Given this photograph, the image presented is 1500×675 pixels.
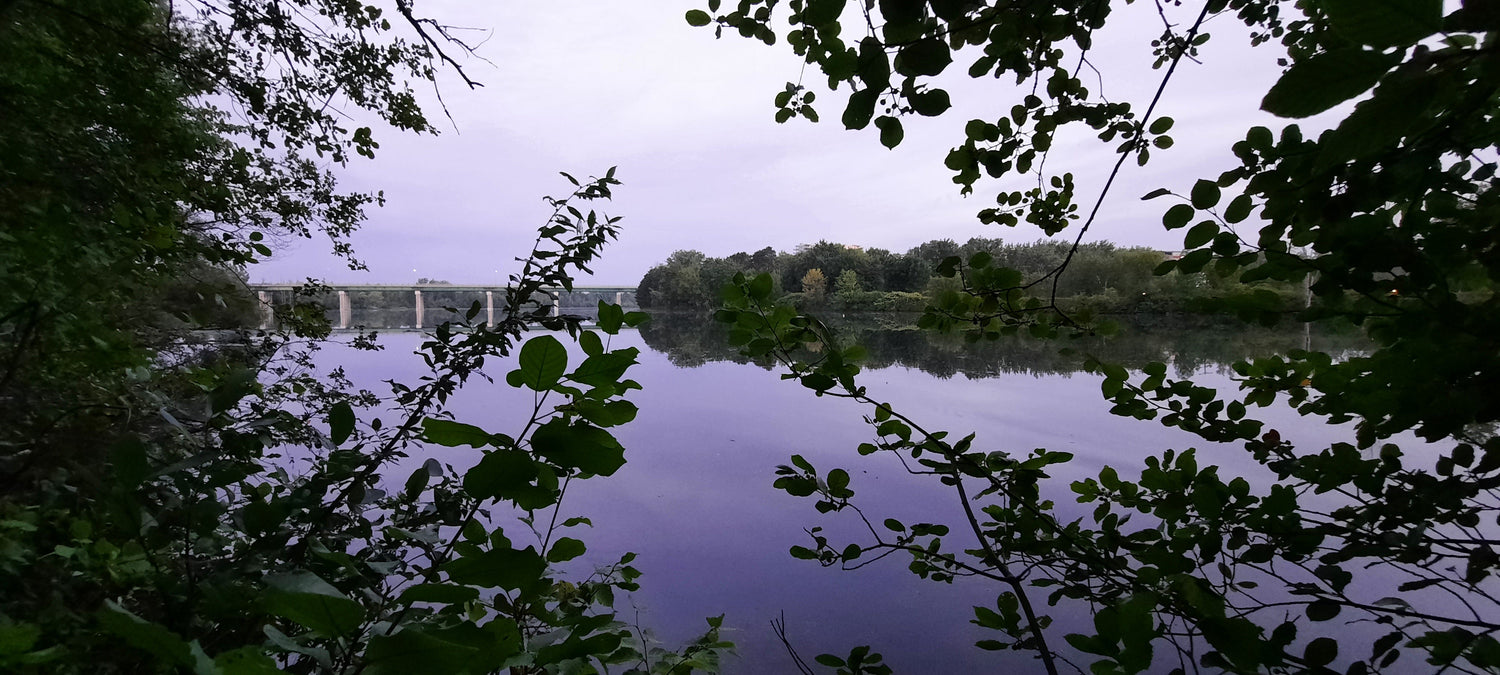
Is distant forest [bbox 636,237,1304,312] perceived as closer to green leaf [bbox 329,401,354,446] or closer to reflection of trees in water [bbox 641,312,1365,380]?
reflection of trees in water [bbox 641,312,1365,380]

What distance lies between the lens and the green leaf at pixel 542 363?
33 cm

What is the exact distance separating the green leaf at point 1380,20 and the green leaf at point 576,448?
15.1 inches

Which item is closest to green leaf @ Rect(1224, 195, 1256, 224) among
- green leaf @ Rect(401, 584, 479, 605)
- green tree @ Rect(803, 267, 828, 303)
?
green leaf @ Rect(401, 584, 479, 605)

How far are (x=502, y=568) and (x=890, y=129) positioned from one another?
508mm

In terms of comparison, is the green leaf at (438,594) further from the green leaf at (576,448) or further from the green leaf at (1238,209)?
the green leaf at (1238,209)

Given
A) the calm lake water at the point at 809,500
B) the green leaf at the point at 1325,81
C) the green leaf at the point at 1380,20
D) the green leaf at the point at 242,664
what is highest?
the green leaf at the point at 1380,20

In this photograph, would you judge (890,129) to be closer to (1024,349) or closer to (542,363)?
(542,363)

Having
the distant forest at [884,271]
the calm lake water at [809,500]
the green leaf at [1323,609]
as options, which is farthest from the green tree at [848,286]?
the green leaf at [1323,609]

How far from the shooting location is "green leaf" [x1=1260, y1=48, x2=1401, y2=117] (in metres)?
0.23

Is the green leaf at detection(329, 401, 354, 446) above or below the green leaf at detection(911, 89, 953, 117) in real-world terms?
below

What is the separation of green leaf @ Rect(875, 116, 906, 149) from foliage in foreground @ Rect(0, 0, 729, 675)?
12.7 inches

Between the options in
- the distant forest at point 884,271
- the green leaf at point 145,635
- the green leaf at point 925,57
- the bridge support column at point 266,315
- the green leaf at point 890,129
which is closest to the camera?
the green leaf at point 145,635

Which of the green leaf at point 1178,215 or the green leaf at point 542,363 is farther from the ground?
the green leaf at point 1178,215

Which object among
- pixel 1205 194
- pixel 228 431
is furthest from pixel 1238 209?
pixel 228 431
